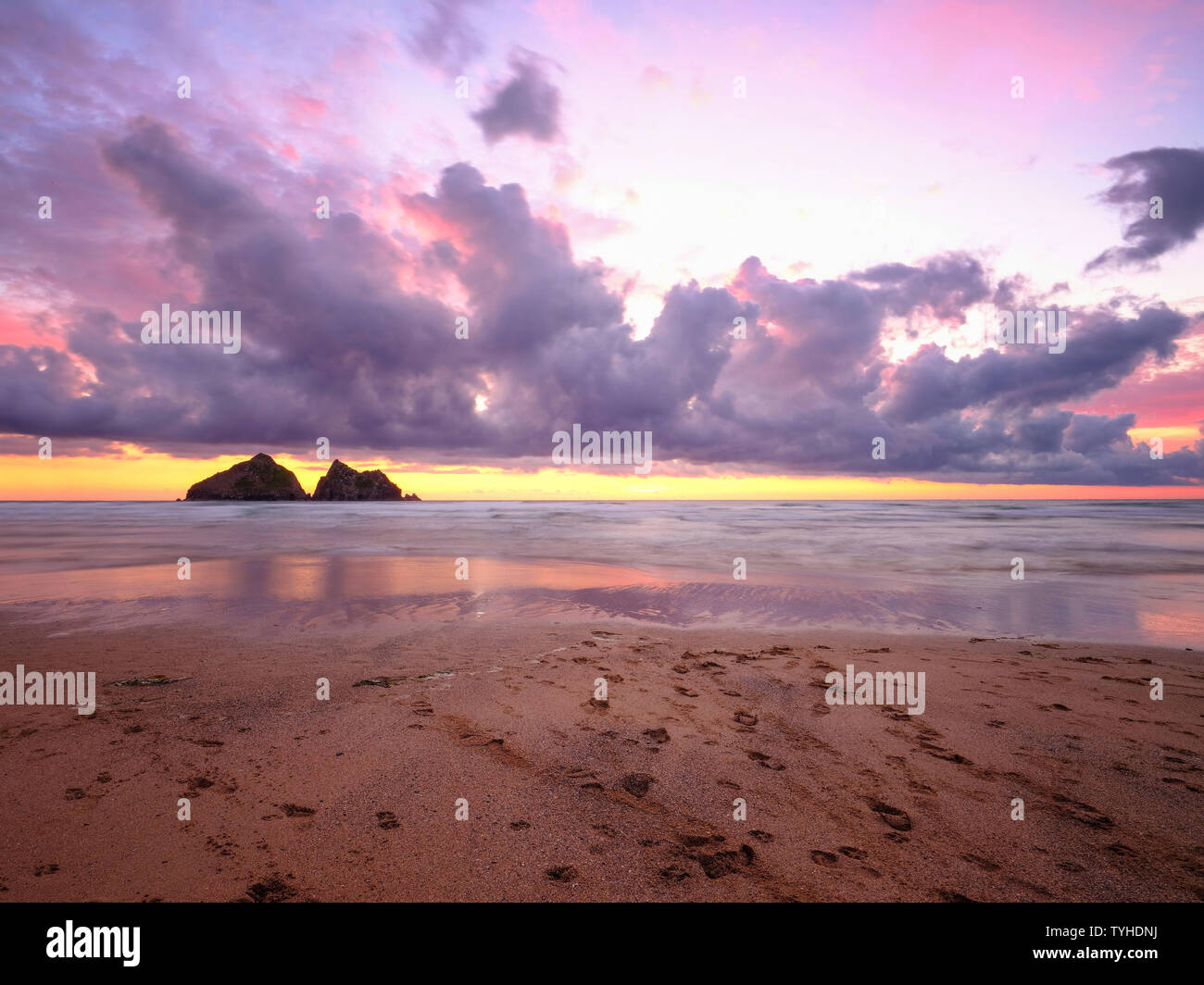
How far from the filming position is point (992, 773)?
14.7ft

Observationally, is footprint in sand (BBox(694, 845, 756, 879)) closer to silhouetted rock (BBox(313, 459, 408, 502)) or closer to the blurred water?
the blurred water

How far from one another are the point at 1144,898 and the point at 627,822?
3165 mm

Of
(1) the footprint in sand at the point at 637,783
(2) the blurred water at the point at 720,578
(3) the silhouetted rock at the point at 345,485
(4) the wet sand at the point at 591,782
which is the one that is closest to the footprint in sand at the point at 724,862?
(4) the wet sand at the point at 591,782

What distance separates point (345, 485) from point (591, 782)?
527ft

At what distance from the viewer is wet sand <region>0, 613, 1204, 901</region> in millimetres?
3188

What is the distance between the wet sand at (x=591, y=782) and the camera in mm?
3188

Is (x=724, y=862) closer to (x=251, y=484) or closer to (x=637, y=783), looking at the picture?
(x=637, y=783)

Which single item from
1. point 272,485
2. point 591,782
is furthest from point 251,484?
point 591,782

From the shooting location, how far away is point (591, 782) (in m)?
4.25

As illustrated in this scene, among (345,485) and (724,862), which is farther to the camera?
(345,485)

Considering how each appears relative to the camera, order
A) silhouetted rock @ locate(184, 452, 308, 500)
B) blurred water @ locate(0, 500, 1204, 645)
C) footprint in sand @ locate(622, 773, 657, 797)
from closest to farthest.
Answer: footprint in sand @ locate(622, 773, 657, 797), blurred water @ locate(0, 500, 1204, 645), silhouetted rock @ locate(184, 452, 308, 500)

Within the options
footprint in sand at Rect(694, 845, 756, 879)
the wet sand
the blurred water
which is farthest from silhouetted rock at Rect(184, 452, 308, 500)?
footprint in sand at Rect(694, 845, 756, 879)
